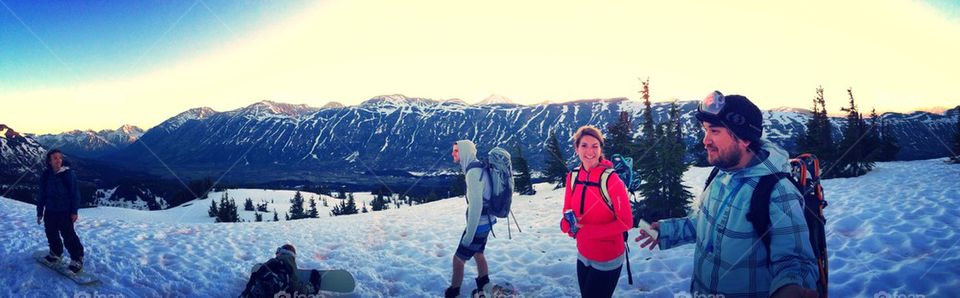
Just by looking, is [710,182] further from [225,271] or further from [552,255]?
[225,271]

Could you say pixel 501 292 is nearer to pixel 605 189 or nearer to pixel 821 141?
pixel 605 189

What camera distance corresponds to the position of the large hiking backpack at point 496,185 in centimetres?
561

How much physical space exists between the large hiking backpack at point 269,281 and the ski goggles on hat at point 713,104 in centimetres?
A: 610

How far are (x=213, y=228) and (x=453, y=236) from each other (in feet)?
27.8

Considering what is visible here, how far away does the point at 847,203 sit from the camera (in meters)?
12.6

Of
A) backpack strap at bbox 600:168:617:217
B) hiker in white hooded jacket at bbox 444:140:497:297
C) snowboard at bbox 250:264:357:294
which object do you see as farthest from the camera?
snowboard at bbox 250:264:357:294

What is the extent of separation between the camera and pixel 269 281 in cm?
577

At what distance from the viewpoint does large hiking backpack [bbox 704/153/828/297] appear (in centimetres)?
235

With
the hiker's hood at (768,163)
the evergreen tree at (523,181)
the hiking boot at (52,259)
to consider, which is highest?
the hiker's hood at (768,163)

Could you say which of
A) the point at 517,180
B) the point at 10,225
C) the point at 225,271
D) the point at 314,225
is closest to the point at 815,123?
the point at 517,180

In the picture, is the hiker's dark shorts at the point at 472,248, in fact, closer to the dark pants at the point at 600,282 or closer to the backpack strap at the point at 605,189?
the dark pants at the point at 600,282
